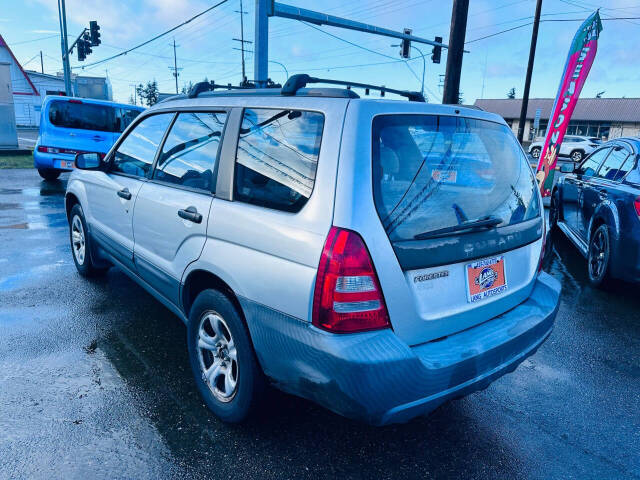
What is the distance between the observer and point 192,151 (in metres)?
2.90

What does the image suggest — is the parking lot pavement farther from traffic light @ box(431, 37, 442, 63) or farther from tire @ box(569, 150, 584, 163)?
tire @ box(569, 150, 584, 163)

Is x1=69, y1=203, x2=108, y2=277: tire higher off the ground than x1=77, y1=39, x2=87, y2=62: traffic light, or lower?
lower

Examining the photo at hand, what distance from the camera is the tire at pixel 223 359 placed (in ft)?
7.45

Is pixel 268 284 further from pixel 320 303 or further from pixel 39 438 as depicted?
pixel 39 438

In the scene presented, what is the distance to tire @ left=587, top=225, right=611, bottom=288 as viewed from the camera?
486 cm

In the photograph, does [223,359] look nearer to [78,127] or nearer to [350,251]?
[350,251]

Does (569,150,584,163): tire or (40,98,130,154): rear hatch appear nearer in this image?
(40,98,130,154): rear hatch

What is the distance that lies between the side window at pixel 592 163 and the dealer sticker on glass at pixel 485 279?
4.58 m

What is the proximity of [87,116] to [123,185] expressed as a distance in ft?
27.2

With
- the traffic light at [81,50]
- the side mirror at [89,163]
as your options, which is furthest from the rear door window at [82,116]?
the traffic light at [81,50]

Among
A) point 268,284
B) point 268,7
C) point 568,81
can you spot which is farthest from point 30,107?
point 268,284

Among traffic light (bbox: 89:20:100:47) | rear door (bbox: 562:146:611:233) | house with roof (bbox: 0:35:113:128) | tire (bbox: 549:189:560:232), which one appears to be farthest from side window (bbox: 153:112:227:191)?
house with roof (bbox: 0:35:113:128)

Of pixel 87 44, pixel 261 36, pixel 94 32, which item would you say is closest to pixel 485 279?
pixel 261 36

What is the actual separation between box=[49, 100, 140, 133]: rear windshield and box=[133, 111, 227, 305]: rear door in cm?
861
